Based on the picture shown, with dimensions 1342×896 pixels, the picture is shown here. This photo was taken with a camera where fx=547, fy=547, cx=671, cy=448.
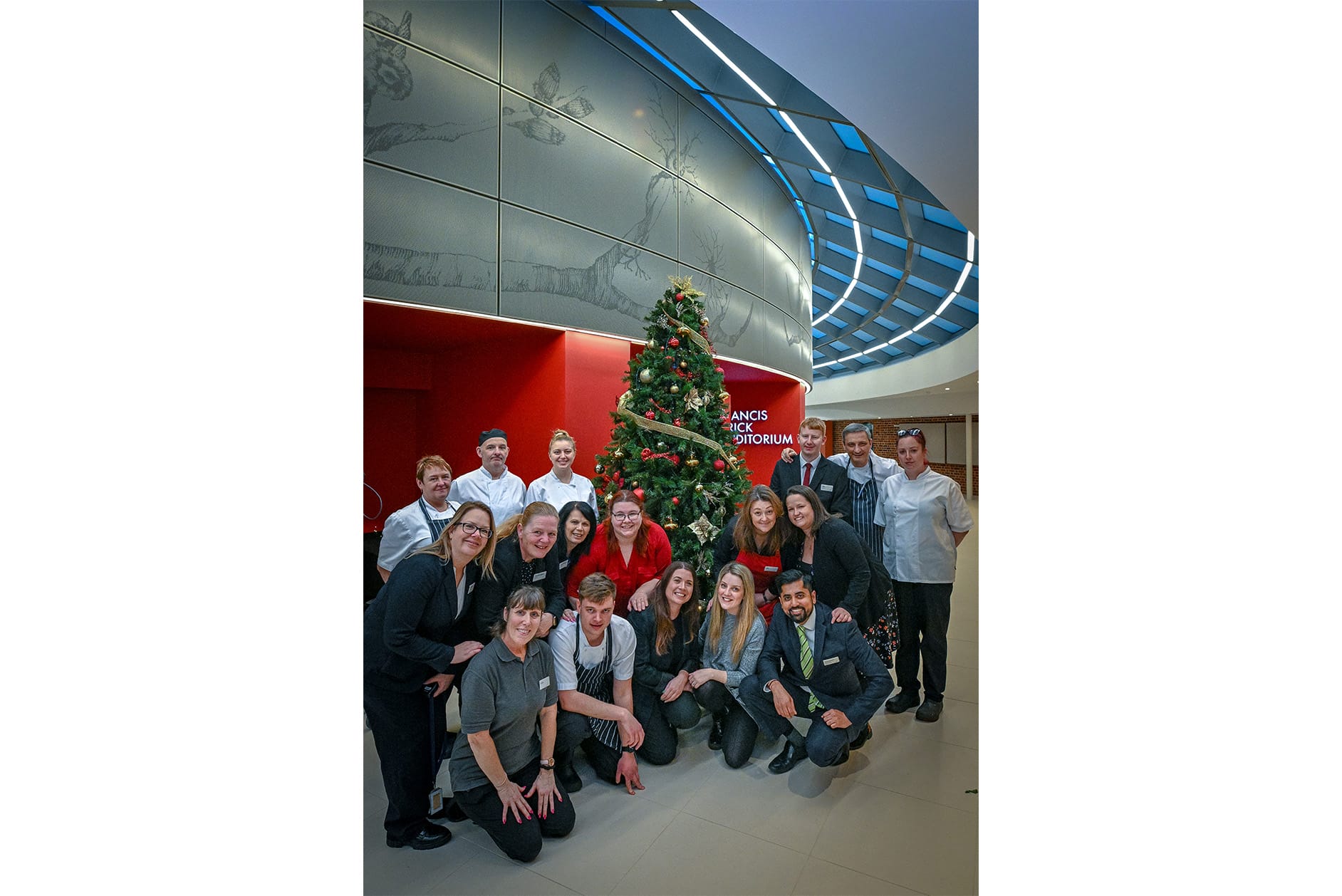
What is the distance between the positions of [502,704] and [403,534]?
4.31 feet

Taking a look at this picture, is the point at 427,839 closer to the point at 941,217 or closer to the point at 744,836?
the point at 744,836

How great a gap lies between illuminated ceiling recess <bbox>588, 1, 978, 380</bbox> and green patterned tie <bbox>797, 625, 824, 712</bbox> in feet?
7.48


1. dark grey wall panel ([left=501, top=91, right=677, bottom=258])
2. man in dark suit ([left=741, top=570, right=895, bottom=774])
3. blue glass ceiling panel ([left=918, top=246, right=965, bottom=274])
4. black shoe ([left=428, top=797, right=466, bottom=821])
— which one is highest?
blue glass ceiling panel ([left=918, top=246, right=965, bottom=274])

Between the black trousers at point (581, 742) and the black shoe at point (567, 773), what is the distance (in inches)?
1.7

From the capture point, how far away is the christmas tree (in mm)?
3539

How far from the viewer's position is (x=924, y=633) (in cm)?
304

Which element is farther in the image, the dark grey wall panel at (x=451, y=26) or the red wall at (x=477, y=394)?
the red wall at (x=477, y=394)

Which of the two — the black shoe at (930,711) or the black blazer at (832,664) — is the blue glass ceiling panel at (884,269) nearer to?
the black shoe at (930,711)

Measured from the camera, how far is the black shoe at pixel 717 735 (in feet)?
8.77

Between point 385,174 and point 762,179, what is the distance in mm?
4898

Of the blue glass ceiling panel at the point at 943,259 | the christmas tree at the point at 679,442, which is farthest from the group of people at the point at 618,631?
the blue glass ceiling panel at the point at 943,259

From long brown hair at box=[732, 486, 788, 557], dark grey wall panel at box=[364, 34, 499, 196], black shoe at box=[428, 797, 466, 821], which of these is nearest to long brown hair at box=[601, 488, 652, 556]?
long brown hair at box=[732, 486, 788, 557]

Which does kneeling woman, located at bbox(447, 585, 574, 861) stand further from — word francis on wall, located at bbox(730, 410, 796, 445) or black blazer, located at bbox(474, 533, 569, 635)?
word francis on wall, located at bbox(730, 410, 796, 445)
